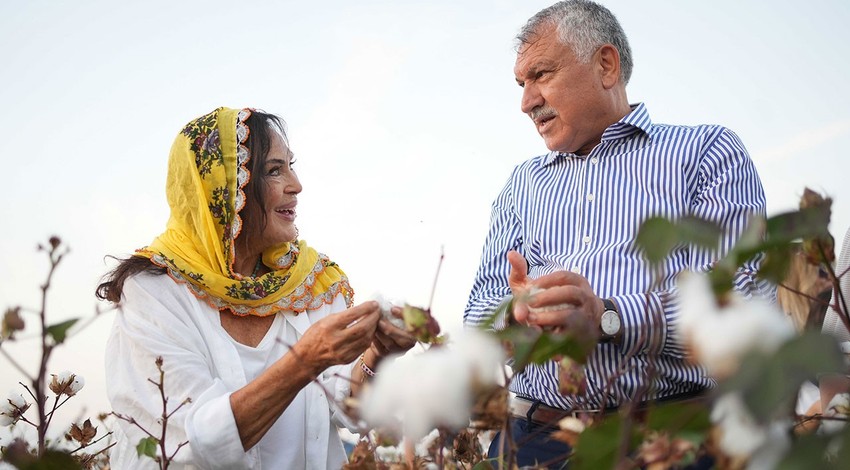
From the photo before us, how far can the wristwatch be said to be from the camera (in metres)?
1.72

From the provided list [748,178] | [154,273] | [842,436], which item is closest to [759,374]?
[842,436]

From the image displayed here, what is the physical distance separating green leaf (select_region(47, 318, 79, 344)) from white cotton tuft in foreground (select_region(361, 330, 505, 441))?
0.29 meters

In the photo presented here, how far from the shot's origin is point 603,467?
58 centimetres

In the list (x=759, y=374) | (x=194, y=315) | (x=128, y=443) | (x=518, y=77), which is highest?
(x=518, y=77)

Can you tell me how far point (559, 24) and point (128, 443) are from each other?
1.80 metres

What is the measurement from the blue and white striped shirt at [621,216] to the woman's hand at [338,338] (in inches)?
12.3

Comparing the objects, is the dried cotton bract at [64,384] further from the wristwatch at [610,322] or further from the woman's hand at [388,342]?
the wristwatch at [610,322]

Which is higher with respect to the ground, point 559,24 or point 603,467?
point 559,24

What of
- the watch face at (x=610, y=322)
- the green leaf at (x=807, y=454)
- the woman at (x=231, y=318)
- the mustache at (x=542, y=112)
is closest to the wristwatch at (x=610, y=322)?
the watch face at (x=610, y=322)

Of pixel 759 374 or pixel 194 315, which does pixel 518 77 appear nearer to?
pixel 194 315

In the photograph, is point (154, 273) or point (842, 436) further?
point (154, 273)

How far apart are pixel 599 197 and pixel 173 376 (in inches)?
49.6

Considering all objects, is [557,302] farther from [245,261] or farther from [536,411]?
[245,261]

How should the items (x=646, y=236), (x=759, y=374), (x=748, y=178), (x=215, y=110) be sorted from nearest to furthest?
(x=759, y=374) → (x=646, y=236) → (x=748, y=178) → (x=215, y=110)
